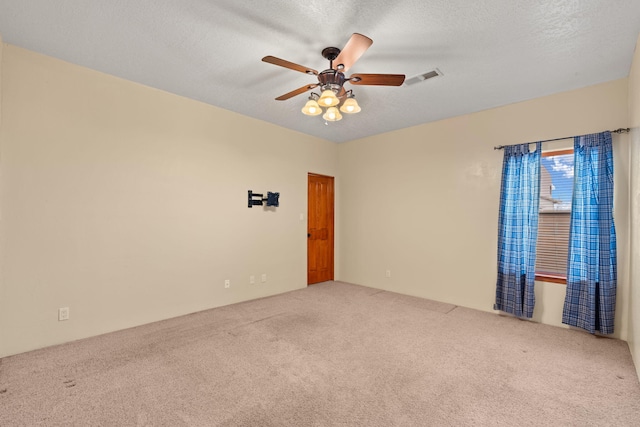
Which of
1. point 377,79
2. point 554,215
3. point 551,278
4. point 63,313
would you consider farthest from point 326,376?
point 554,215

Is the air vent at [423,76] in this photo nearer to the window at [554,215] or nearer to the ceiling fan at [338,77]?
the ceiling fan at [338,77]

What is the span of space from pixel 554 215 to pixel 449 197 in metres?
1.30

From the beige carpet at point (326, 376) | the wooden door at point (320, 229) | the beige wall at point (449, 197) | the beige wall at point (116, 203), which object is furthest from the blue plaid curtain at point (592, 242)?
the beige wall at point (116, 203)

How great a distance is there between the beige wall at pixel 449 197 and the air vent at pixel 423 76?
4.93 ft

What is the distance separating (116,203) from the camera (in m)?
3.37

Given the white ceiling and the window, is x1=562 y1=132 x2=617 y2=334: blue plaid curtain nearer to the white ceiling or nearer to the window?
the window

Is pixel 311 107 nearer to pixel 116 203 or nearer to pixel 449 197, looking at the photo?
pixel 116 203

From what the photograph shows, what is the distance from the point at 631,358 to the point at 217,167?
5.05m

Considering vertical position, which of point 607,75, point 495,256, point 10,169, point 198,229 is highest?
point 607,75

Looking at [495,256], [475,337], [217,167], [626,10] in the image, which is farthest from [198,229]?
[626,10]

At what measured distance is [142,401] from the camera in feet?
6.94

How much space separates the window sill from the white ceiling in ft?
7.40

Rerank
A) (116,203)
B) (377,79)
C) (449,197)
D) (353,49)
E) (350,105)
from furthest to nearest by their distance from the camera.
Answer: (449,197) → (116,203) → (350,105) → (377,79) → (353,49)

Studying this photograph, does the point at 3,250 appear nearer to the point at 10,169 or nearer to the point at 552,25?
the point at 10,169
